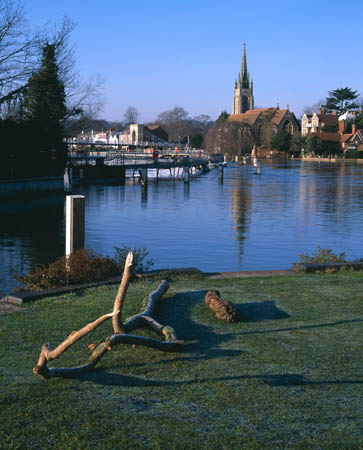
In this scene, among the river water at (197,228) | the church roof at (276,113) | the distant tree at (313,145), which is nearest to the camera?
the river water at (197,228)

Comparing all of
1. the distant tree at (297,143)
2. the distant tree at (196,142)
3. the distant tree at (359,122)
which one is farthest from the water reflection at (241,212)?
the distant tree at (196,142)

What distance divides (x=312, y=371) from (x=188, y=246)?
14.1 meters

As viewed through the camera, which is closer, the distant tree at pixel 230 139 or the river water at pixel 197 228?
the river water at pixel 197 228

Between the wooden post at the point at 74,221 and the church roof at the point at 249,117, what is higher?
the church roof at the point at 249,117

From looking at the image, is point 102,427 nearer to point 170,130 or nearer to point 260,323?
point 260,323

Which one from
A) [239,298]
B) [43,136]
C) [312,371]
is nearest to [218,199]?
[43,136]

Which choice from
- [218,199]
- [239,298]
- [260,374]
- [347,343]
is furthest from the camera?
[218,199]

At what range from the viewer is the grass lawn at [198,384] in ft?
14.1

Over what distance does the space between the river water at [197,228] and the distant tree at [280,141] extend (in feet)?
303

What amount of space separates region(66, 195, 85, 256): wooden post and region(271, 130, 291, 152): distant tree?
12518 cm

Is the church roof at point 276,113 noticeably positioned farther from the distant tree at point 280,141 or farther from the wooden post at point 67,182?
the wooden post at point 67,182

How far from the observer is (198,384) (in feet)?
17.4

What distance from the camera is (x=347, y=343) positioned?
654 cm

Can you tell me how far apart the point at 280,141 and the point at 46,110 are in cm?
9827
